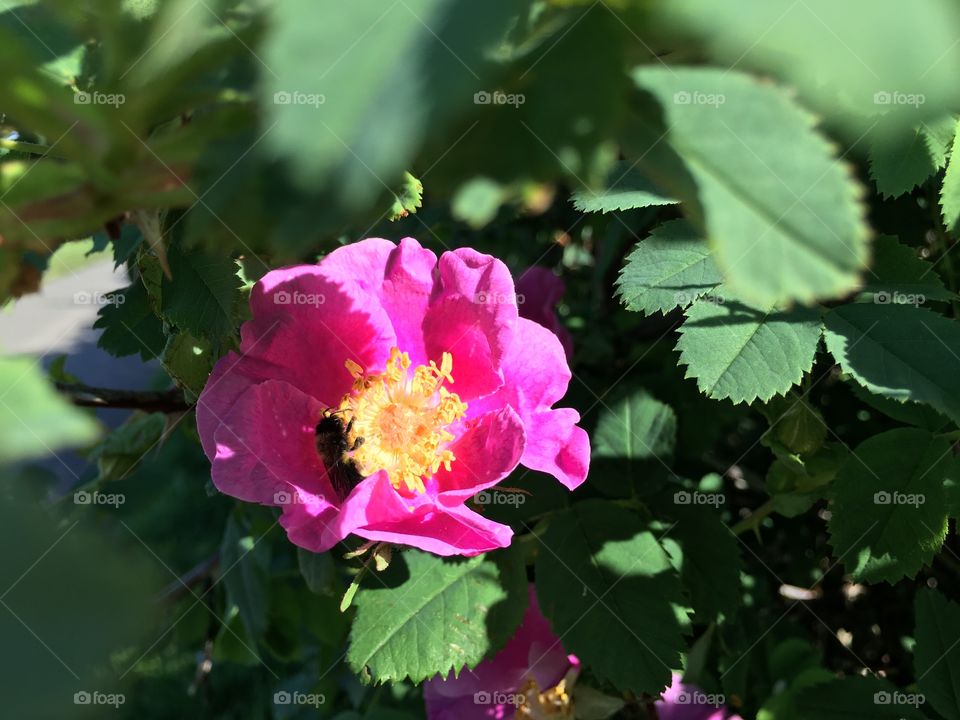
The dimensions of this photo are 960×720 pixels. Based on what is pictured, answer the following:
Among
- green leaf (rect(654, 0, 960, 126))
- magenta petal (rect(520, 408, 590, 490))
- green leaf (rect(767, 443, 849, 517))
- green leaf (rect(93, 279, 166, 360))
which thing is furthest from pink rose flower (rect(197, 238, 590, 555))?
green leaf (rect(654, 0, 960, 126))

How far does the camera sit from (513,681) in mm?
1211

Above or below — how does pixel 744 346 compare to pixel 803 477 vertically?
above

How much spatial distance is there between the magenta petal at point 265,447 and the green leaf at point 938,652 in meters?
0.78

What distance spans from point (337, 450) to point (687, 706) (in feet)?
2.04

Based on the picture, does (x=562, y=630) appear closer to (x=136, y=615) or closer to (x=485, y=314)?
(x=485, y=314)

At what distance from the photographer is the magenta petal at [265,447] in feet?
2.66

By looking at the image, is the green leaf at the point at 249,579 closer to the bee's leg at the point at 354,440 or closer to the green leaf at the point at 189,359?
the bee's leg at the point at 354,440

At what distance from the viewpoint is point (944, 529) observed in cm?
94

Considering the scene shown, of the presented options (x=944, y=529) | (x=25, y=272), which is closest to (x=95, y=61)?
(x=25, y=272)

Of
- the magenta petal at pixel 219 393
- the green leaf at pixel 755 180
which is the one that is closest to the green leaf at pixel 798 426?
the magenta petal at pixel 219 393

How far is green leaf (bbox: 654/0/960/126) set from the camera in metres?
0.29

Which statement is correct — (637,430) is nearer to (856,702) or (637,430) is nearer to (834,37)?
(856,702)

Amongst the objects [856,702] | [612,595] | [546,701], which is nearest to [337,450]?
[612,595]

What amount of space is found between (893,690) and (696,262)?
0.62 m
